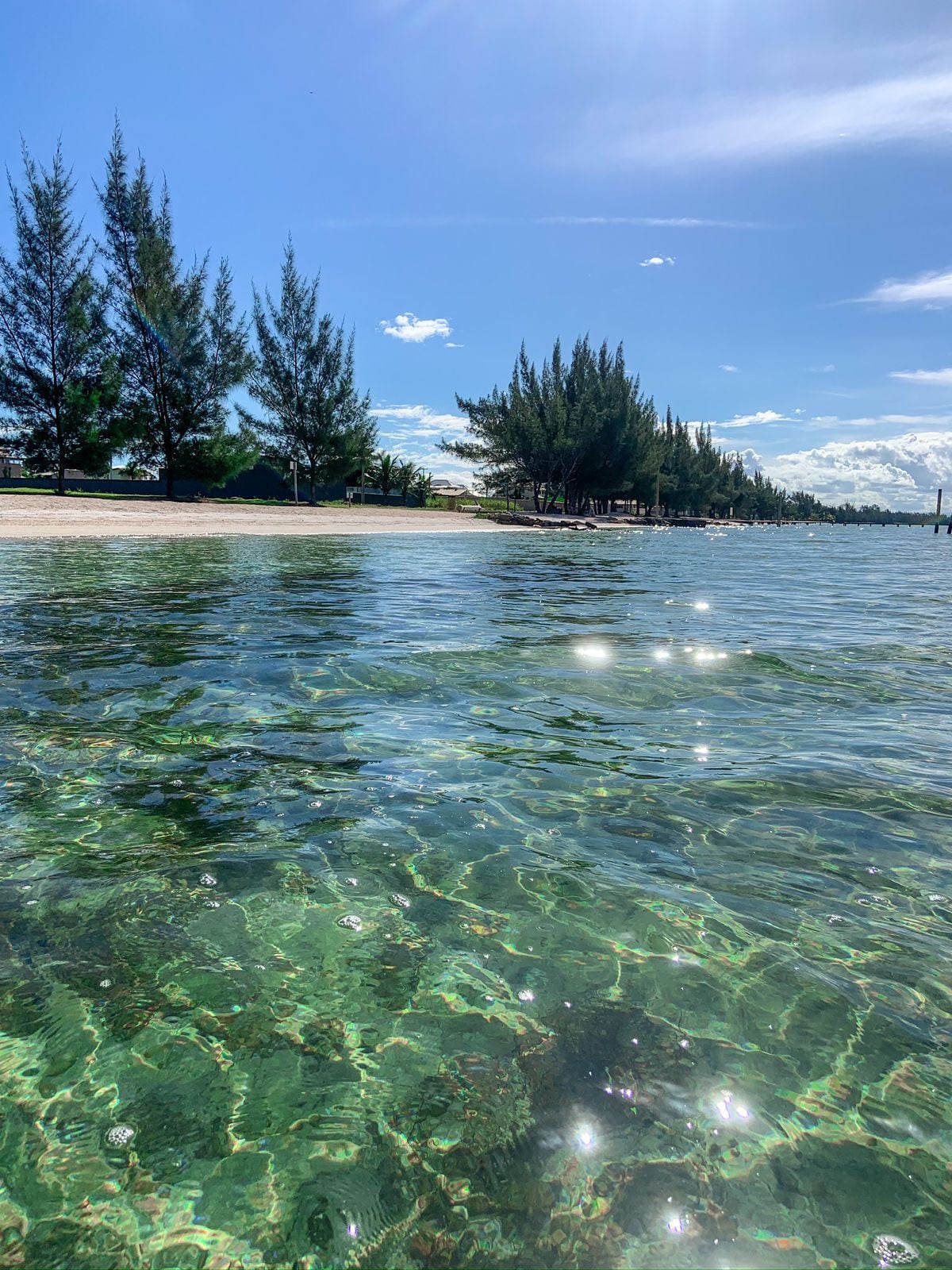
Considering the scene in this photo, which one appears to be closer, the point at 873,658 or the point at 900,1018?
the point at 900,1018

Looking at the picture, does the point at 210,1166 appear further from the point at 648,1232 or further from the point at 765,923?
the point at 765,923

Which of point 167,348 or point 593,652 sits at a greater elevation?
point 167,348

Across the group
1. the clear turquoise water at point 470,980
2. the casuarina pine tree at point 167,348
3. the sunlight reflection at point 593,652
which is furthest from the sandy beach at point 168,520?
the clear turquoise water at point 470,980

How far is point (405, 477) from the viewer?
61156 mm

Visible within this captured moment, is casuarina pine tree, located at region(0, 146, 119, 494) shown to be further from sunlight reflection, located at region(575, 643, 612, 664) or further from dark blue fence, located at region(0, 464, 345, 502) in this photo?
sunlight reflection, located at region(575, 643, 612, 664)

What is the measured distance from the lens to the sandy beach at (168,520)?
829 inches

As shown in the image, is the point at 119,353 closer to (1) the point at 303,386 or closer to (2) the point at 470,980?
(1) the point at 303,386

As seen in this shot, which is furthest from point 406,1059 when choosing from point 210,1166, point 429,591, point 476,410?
point 476,410

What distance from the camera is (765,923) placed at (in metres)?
2.28

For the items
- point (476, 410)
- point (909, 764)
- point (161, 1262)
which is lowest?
point (161, 1262)

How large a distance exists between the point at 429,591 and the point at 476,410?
5681 centimetres

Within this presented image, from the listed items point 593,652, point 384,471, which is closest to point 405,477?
point 384,471

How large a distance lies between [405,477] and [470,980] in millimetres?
61133

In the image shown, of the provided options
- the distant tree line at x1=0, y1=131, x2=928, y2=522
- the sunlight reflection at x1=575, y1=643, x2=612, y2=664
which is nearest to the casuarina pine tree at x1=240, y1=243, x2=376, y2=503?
the distant tree line at x1=0, y1=131, x2=928, y2=522
